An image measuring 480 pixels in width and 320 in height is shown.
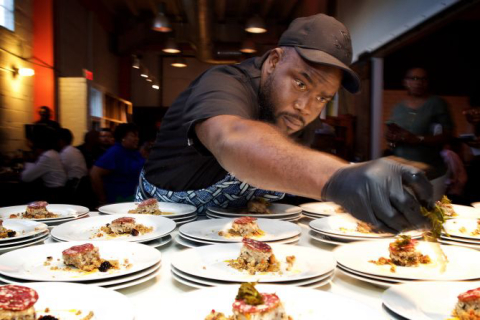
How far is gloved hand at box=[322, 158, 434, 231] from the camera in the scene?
0.77 meters

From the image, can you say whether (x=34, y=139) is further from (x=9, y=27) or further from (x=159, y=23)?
(x=159, y=23)

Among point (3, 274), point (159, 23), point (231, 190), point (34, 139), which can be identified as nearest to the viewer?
point (3, 274)

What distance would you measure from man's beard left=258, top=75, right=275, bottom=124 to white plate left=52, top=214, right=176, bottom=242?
70 centimetres

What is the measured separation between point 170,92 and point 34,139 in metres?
11.1

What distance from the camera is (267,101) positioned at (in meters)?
1.95

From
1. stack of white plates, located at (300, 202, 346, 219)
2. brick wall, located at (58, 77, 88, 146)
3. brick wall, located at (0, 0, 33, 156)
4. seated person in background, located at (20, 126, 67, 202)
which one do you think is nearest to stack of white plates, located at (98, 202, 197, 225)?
stack of white plates, located at (300, 202, 346, 219)

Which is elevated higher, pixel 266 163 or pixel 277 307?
pixel 266 163

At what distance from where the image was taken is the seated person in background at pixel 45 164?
14.1ft

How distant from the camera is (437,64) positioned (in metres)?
6.06

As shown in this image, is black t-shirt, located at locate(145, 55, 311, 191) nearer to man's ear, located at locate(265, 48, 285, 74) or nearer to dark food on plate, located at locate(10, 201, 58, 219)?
man's ear, located at locate(265, 48, 285, 74)

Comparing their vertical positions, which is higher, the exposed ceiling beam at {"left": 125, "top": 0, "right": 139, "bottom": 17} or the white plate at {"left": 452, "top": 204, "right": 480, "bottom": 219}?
the exposed ceiling beam at {"left": 125, "top": 0, "right": 139, "bottom": 17}

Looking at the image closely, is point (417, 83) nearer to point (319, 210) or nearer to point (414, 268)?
point (319, 210)

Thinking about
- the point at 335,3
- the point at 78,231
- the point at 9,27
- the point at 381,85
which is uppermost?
the point at 335,3

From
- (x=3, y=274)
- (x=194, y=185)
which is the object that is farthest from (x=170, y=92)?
(x=3, y=274)
